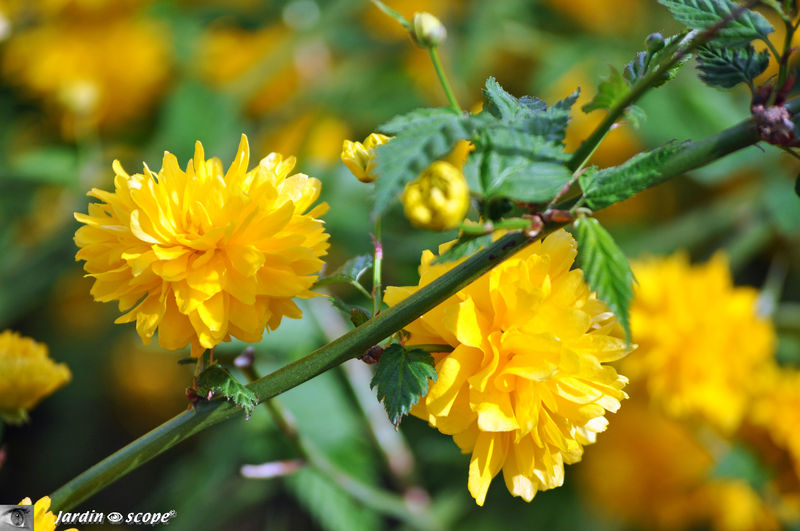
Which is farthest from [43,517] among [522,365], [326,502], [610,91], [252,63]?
[252,63]

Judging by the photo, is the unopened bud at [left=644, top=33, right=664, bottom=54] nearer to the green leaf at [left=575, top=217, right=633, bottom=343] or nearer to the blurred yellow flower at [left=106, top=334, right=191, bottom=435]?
the green leaf at [left=575, top=217, right=633, bottom=343]

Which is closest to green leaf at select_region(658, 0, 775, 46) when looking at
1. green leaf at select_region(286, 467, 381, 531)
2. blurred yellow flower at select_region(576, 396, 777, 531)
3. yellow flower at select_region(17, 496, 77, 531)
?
yellow flower at select_region(17, 496, 77, 531)

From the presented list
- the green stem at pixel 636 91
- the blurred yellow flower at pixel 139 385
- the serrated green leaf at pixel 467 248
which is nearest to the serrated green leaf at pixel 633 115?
the green stem at pixel 636 91

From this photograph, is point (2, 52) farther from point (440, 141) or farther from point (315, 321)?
point (440, 141)

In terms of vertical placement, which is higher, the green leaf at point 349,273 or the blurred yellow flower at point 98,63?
the green leaf at point 349,273

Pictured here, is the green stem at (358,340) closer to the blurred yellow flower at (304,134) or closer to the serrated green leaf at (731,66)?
the serrated green leaf at (731,66)

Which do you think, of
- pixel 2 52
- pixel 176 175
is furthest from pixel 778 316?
pixel 2 52

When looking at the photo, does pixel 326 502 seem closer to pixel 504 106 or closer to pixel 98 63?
pixel 504 106
